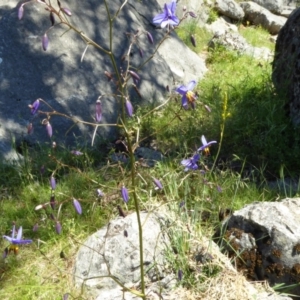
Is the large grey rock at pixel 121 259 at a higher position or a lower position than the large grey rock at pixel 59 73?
lower

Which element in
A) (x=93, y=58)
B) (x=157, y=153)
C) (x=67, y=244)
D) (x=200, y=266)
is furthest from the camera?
(x=93, y=58)

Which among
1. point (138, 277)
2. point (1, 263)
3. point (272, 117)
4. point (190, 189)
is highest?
point (272, 117)

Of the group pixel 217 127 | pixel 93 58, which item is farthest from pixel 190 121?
pixel 93 58

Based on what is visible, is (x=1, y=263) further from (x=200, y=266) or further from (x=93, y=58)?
(x=93, y=58)

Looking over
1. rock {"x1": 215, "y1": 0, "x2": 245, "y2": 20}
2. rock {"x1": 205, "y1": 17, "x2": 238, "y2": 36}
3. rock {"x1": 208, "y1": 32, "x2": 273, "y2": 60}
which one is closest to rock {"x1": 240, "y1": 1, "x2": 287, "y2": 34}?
rock {"x1": 215, "y1": 0, "x2": 245, "y2": 20}

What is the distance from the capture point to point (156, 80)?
21.0 feet

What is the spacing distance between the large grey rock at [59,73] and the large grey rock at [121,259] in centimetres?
156

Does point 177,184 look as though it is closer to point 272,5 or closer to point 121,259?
point 121,259

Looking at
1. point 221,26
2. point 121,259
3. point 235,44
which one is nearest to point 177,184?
point 121,259

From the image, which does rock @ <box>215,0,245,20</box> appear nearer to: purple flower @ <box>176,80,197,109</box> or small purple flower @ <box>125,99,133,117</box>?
purple flower @ <box>176,80,197,109</box>

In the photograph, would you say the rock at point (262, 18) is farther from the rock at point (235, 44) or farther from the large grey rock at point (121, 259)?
the large grey rock at point (121, 259)

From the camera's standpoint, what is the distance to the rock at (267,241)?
12.2ft

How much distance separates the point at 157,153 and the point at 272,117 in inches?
42.9

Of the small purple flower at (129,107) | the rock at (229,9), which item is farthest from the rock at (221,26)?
the small purple flower at (129,107)
